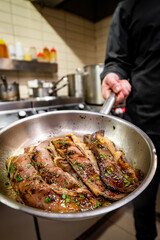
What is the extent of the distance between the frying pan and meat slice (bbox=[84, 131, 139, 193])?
0.15 feet

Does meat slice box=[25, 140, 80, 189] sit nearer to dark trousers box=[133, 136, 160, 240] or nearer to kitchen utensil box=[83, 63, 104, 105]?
dark trousers box=[133, 136, 160, 240]

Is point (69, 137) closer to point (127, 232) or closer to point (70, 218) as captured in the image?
point (70, 218)

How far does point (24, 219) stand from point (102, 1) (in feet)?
9.35

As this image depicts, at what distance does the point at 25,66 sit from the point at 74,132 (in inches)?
49.9

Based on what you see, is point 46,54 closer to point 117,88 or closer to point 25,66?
point 25,66

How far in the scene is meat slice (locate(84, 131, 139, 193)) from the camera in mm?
505

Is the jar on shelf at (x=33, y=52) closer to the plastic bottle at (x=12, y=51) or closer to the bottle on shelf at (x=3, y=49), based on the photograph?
the plastic bottle at (x=12, y=51)

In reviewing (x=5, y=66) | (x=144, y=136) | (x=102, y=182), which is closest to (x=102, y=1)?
(x=5, y=66)

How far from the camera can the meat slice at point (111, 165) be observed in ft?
1.66

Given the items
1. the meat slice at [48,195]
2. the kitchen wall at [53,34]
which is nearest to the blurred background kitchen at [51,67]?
the kitchen wall at [53,34]

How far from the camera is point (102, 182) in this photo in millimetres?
535

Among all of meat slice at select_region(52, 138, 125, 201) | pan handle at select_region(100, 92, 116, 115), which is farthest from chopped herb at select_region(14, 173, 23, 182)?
pan handle at select_region(100, 92, 116, 115)

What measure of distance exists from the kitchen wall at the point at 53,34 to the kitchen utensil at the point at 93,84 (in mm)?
658

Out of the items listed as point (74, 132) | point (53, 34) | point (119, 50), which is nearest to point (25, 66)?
point (53, 34)
